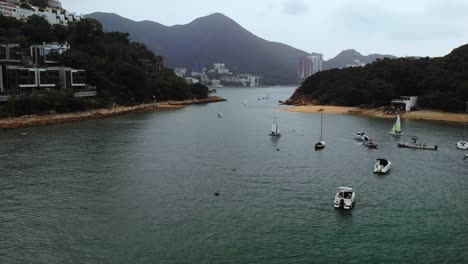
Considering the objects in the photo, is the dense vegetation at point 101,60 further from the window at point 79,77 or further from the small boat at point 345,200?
the small boat at point 345,200

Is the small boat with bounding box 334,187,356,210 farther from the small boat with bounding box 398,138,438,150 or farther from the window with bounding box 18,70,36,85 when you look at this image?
the window with bounding box 18,70,36,85

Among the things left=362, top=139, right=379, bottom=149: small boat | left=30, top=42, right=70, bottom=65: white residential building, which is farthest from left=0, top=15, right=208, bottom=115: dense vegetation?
left=362, top=139, right=379, bottom=149: small boat

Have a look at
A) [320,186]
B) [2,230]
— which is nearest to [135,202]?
[2,230]

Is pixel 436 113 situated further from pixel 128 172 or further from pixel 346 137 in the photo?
pixel 128 172

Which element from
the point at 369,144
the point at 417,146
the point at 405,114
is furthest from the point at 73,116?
the point at 405,114

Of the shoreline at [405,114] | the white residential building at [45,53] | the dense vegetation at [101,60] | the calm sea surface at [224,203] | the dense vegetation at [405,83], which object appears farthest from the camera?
the dense vegetation at [101,60]

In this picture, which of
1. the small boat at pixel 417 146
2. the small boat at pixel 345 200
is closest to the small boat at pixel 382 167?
the small boat at pixel 345 200

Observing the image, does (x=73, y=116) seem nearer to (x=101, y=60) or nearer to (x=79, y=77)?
(x=79, y=77)
